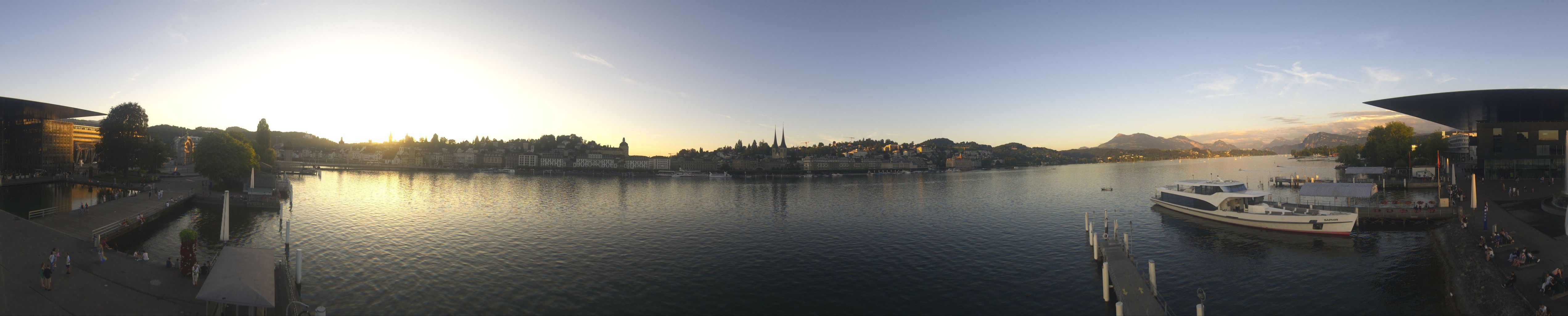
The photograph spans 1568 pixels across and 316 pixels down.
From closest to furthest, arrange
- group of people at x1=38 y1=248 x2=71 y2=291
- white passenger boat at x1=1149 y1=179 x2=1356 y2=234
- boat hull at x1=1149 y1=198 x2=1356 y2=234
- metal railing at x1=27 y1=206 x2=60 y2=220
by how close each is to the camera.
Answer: group of people at x1=38 y1=248 x2=71 y2=291
boat hull at x1=1149 y1=198 x2=1356 y2=234
white passenger boat at x1=1149 y1=179 x2=1356 y2=234
metal railing at x1=27 y1=206 x2=60 y2=220

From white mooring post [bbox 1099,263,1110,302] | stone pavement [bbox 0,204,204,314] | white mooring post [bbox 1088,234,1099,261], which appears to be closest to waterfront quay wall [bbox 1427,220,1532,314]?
white mooring post [bbox 1099,263,1110,302]

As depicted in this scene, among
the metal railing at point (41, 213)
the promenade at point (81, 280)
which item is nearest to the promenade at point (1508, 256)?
the promenade at point (81, 280)

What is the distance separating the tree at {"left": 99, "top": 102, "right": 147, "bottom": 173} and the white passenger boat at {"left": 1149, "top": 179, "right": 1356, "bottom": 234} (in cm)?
11498

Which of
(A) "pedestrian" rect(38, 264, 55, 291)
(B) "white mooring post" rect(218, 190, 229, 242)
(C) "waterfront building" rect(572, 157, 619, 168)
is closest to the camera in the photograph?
(A) "pedestrian" rect(38, 264, 55, 291)

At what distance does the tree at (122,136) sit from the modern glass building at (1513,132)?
460ft

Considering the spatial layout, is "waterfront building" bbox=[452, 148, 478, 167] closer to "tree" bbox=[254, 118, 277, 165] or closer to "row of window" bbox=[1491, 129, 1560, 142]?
"tree" bbox=[254, 118, 277, 165]

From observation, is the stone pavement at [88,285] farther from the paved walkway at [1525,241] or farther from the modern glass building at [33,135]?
the modern glass building at [33,135]

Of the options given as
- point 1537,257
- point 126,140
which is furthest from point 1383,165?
point 126,140

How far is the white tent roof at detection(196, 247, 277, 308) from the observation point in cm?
1516

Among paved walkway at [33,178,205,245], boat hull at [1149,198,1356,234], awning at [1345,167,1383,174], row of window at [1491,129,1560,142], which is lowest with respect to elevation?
boat hull at [1149,198,1356,234]

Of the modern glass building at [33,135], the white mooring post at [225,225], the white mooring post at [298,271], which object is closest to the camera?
the white mooring post at [298,271]

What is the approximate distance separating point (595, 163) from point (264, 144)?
88.7 meters

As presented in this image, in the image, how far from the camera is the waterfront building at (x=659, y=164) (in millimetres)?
195500

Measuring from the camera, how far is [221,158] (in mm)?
57531
